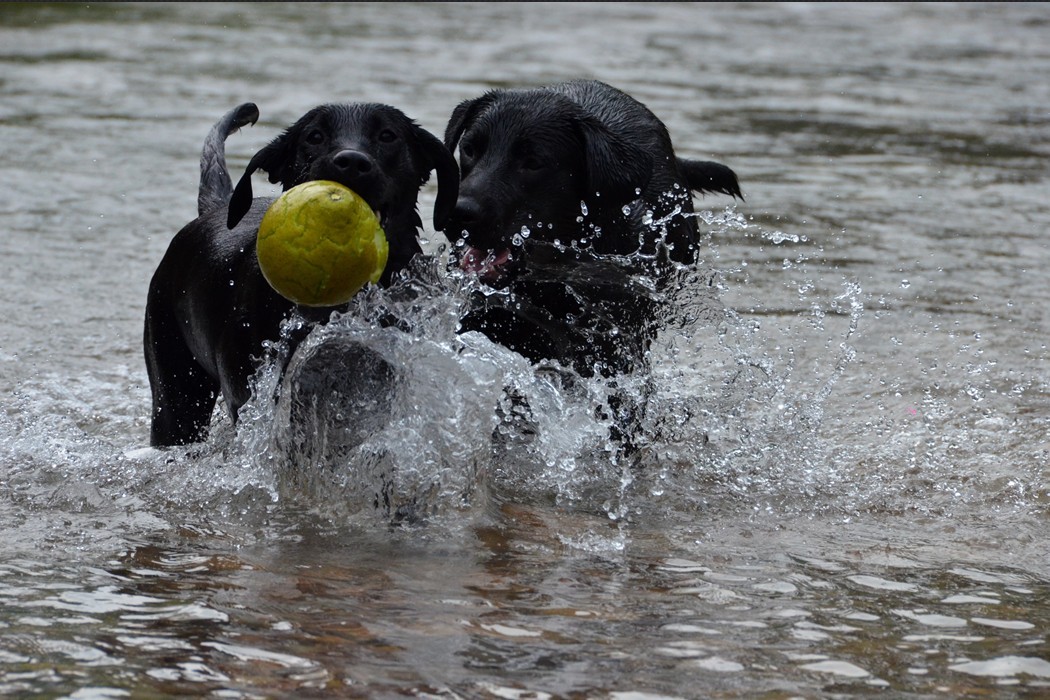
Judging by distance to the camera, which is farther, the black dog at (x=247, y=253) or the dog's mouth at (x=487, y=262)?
the dog's mouth at (x=487, y=262)

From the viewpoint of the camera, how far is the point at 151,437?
5.27 m

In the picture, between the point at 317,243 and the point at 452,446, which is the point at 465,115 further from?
the point at 317,243

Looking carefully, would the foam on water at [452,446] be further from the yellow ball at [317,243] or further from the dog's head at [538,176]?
the yellow ball at [317,243]

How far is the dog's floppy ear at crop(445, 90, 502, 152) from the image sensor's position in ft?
18.5

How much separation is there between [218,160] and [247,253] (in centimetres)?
82

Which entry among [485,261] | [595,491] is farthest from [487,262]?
[595,491]

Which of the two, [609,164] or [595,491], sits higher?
[609,164]

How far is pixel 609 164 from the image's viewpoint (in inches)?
212

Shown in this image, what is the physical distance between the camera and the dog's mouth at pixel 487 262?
203 inches

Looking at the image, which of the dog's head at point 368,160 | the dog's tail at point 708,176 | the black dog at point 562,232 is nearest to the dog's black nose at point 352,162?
the dog's head at point 368,160

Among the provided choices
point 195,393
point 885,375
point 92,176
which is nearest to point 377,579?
point 195,393

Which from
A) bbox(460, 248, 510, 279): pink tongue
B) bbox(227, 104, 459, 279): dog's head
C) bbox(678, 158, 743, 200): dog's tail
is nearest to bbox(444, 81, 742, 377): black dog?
bbox(460, 248, 510, 279): pink tongue

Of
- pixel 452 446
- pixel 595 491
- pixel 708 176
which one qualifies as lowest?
pixel 595 491

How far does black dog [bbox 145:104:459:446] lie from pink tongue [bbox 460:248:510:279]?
0.25 metres
